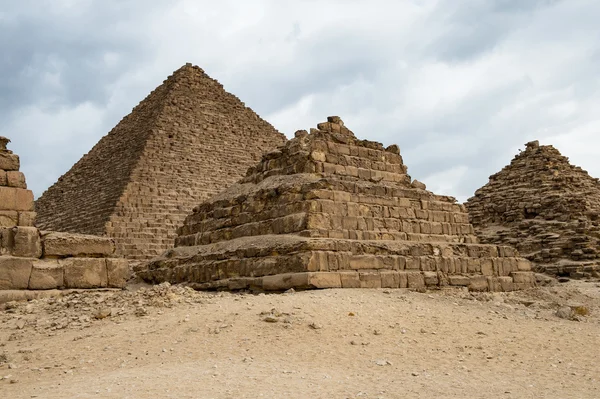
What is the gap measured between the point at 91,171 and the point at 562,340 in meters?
38.7

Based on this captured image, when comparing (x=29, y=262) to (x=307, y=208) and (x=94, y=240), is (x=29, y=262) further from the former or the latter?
(x=307, y=208)

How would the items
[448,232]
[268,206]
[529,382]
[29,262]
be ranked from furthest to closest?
[448,232] < [268,206] < [29,262] < [529,382]

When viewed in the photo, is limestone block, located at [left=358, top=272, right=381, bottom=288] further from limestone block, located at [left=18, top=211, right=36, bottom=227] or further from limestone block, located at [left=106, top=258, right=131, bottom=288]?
limestone block, located at [left=18, top=211, right=36, bottom=227]

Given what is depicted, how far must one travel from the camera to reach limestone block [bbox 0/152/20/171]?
8617 millimetres

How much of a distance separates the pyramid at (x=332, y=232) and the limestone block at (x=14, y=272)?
3.00 metres

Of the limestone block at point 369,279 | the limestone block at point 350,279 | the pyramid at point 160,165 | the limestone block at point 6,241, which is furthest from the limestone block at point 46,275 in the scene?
the pyramid at point 160,165

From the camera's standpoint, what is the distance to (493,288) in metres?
11.5

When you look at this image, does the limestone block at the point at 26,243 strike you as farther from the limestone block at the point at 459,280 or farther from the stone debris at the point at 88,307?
the limestone block at the point at 459,280

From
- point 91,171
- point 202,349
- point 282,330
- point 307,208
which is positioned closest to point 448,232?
point 307,208

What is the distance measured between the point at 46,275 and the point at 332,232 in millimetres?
3950

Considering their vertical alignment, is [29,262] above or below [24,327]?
above

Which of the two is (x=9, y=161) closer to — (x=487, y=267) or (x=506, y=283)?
(x=487, y=267)

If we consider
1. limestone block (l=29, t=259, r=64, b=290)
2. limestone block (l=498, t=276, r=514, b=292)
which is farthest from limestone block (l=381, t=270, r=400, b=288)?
limestone block (l=29, t=259, r=64, b=290)

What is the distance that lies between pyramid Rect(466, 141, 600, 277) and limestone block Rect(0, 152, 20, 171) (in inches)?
730
